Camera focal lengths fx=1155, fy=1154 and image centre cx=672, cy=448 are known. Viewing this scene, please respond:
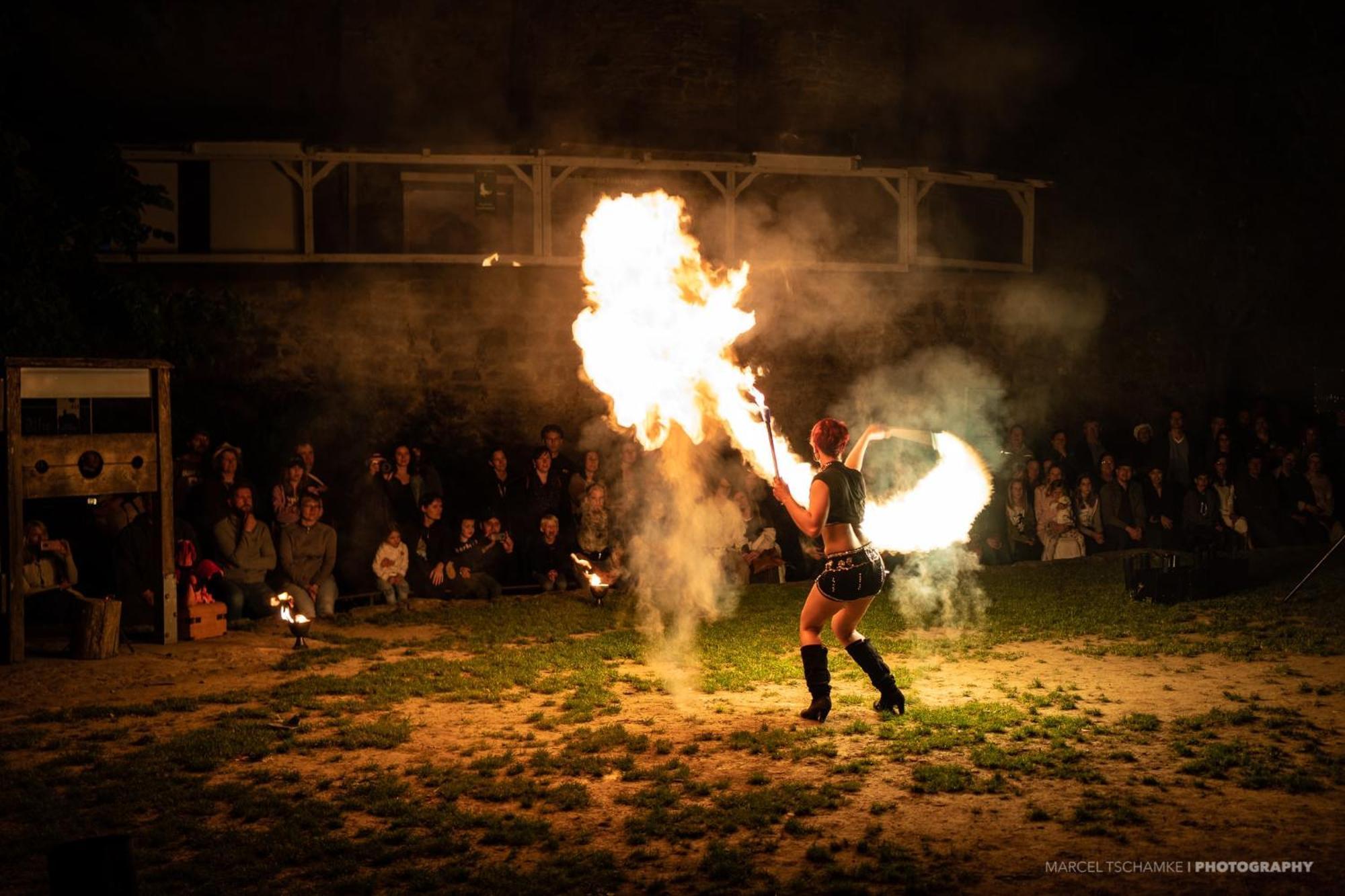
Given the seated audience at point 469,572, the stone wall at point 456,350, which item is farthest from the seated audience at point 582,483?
the stone wall at point 456,350

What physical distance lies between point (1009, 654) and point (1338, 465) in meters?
9.11

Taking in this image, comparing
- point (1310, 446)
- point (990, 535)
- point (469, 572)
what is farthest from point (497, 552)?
point (1310, 446)

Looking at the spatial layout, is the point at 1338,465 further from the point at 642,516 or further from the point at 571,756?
the point at 571,756

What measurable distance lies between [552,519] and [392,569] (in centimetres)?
191

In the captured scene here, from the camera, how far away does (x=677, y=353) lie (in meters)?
9.59

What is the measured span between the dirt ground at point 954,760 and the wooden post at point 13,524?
0.31 metres

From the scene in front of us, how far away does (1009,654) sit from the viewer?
10055 mm

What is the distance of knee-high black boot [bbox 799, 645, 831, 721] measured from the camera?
25.9 ft

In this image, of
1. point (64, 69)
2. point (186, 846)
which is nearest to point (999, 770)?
point (186, 846)

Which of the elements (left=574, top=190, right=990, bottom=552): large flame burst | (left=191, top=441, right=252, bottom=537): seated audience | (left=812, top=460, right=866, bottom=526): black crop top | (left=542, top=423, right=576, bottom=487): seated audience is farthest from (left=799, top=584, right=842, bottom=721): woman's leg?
(left=191, top=441, right=252, bottom=537): seated audience

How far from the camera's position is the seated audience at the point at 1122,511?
48.9 ft

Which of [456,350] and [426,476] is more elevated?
[456,350]

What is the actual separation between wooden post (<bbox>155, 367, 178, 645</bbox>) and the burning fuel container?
9.57 m

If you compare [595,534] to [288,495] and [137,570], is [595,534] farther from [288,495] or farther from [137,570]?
[137,570]
